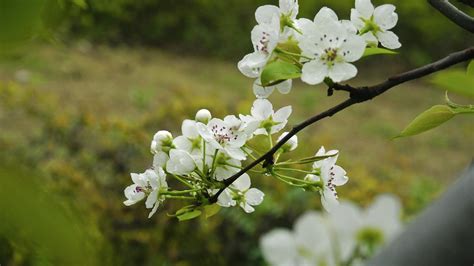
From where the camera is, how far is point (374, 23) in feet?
1.81

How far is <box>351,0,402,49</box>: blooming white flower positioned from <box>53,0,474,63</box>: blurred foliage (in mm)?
7676

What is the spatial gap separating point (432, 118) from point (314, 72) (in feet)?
0.28

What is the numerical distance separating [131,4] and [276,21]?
7.57m

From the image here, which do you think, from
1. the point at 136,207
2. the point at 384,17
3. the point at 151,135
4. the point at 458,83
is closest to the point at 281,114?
the point at 384,17

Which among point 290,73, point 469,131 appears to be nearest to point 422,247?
point 290,73

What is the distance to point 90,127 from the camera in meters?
2.87

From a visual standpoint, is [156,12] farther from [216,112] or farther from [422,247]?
[422,247]

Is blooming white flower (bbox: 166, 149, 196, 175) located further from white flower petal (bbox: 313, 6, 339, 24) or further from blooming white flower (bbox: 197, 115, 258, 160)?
white flower petal (bbox: 313, 6, 339, 24)

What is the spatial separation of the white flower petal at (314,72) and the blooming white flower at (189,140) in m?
0.18

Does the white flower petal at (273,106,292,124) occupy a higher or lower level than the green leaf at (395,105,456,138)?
lower

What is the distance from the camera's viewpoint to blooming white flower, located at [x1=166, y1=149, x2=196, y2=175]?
0.56 m

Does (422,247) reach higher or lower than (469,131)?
higher

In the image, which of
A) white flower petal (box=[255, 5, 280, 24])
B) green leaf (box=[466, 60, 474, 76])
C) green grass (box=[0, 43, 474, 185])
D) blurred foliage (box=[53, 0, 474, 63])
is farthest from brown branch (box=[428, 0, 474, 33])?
blurred foliage (box=[53, 0, 474, 63])

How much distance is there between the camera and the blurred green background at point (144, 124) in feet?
0.78
